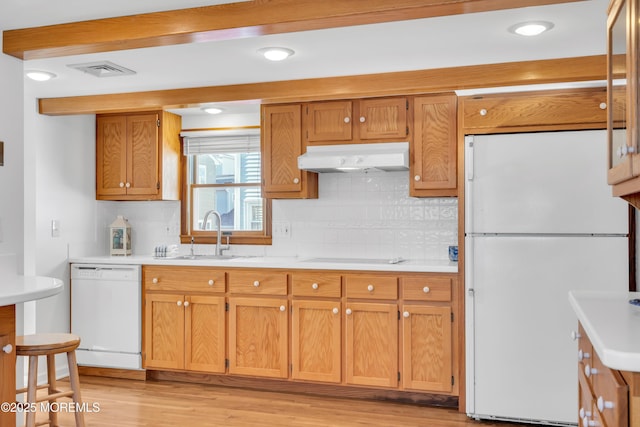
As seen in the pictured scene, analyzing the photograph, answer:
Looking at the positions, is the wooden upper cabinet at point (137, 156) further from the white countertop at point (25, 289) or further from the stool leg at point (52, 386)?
the white countertop at point (25, 289)

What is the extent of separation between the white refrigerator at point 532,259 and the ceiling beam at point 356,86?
36cm

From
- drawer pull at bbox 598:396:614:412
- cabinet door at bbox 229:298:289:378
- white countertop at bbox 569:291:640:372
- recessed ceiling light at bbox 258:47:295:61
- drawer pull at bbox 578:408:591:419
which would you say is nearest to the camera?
white countertop at bbox 569:291:640:372

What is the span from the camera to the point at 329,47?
3141 mm

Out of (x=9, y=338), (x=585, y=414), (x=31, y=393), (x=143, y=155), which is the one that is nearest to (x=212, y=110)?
(x=143, y=155)

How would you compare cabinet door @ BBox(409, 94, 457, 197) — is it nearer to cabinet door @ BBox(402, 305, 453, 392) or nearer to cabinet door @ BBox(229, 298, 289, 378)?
cabinet door @ BBox(402, 305, 453, 392)

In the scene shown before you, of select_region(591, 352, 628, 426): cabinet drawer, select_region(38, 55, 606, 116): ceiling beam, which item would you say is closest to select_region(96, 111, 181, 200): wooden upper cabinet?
select_region(38, 55, 606, 116): ceiling beam

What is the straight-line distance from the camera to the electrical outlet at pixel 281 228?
4.79 m

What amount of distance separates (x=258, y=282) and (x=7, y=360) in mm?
2065

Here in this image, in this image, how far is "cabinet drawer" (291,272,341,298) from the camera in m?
3.99

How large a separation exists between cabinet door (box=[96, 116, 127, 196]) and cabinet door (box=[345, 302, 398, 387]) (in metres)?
2.29

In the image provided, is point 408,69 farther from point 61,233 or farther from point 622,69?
point 61,233

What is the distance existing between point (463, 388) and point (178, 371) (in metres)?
2.10

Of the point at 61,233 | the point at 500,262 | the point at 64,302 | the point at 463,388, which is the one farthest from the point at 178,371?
the point at 500,262

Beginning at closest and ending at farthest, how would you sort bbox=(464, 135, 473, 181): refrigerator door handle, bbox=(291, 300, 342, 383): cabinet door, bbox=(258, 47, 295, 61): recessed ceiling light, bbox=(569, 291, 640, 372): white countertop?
1. bbox=(569, 291, 640, 372): white countertop
2. bbox=(258, 47, 295, 61): recessed ceiling light
3. bbox=(464, 135, 473, 181): refrigerator door handle
4. bbox=(291, 300, 342, 383): cabinet door
